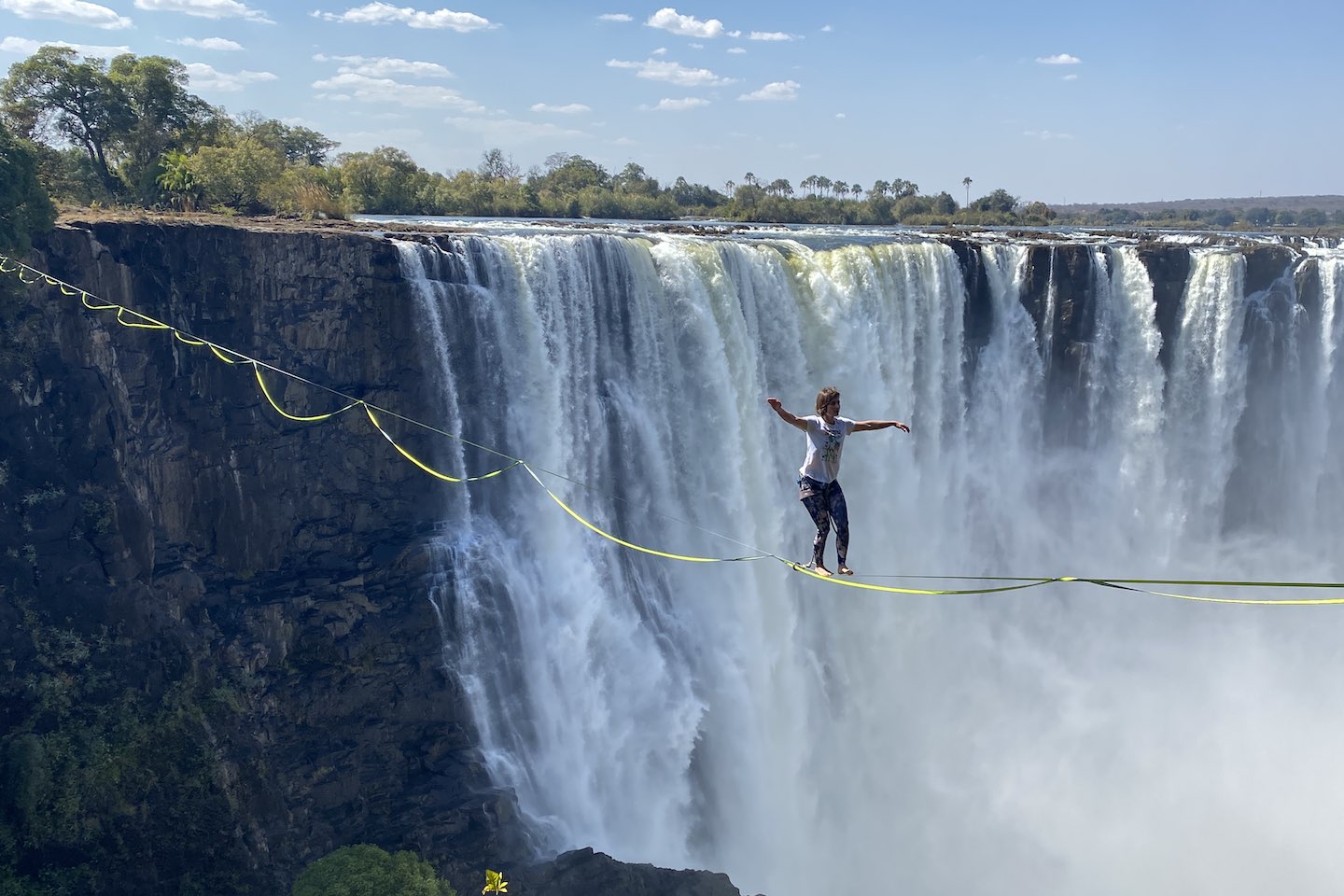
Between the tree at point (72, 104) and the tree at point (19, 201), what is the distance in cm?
710

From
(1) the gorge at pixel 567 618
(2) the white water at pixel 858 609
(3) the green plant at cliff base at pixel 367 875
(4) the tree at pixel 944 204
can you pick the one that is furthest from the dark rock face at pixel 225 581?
(4) the tree at pixel 944 204

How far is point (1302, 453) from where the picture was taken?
27.5 m

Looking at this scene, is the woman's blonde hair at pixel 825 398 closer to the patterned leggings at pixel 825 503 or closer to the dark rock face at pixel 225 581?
the patterned leggings at pixel 825 503

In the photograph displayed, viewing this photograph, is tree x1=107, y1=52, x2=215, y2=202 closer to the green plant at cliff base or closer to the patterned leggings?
the green plant at cliff base

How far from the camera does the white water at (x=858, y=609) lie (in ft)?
62.3

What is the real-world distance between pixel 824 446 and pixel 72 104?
2249 cm

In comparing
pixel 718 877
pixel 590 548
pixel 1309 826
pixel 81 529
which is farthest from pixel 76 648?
pixel 1309 826

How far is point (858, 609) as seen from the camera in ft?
73.4

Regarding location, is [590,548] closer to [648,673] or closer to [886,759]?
[648,673]

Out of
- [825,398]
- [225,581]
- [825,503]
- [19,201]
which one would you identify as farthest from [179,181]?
[825,398]

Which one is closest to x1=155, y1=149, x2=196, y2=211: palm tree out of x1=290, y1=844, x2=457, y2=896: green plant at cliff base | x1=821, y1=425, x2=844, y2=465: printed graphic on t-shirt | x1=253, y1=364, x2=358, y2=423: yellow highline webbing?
x1=253, y1=364, x2=358, y2=423: yellow highline webbing

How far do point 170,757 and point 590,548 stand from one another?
7563 millimetres

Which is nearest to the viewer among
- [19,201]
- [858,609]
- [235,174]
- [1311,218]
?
[19,201]

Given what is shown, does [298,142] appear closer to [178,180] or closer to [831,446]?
[178,180]
